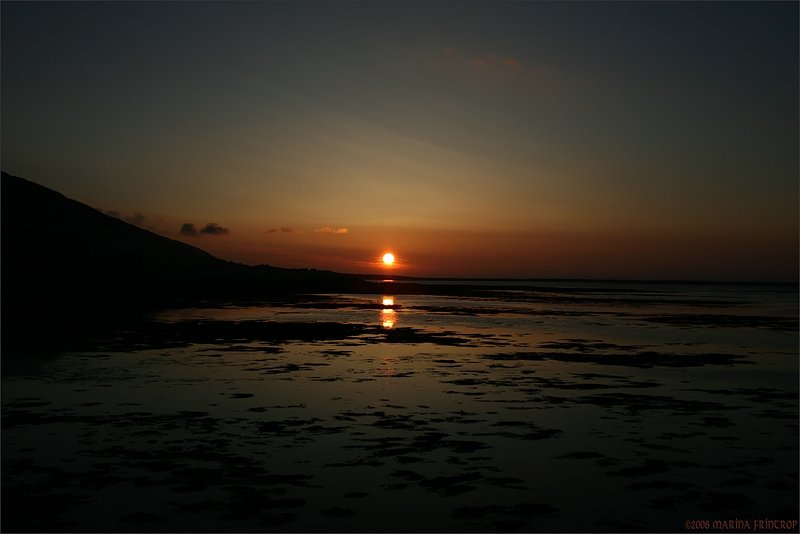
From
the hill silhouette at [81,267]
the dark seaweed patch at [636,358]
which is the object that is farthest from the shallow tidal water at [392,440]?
the hill silhouette at [81,267]

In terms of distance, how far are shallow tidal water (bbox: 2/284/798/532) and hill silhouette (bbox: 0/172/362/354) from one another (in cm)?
1481

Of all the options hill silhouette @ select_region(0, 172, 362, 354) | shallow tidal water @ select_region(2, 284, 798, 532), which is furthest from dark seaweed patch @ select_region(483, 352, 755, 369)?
hill silhouette @ select_region(0, 172, 362, 354)

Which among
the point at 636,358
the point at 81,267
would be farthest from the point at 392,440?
the point at 81,267

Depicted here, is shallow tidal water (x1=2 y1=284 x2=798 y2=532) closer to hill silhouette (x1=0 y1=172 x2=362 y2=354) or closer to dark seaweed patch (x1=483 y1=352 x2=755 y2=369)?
dark seaweed patch (x1=483 y1=352 x2=755 y2=369)

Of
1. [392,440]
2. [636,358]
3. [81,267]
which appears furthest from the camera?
[81,267]

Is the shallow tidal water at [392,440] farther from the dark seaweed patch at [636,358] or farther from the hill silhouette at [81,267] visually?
the hill silhouette at [81,267]

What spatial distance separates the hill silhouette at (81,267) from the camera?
47.0 meters

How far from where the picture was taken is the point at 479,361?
2314 centimetres

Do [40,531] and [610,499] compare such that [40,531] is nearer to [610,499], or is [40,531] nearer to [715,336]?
[610,499]

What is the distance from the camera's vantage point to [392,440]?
40.4 feet

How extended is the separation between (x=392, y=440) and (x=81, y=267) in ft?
227

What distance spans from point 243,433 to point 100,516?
4.31m

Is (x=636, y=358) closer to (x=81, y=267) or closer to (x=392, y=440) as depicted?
(x=392, y=440)

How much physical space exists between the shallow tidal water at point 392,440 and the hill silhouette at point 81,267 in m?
14.8
